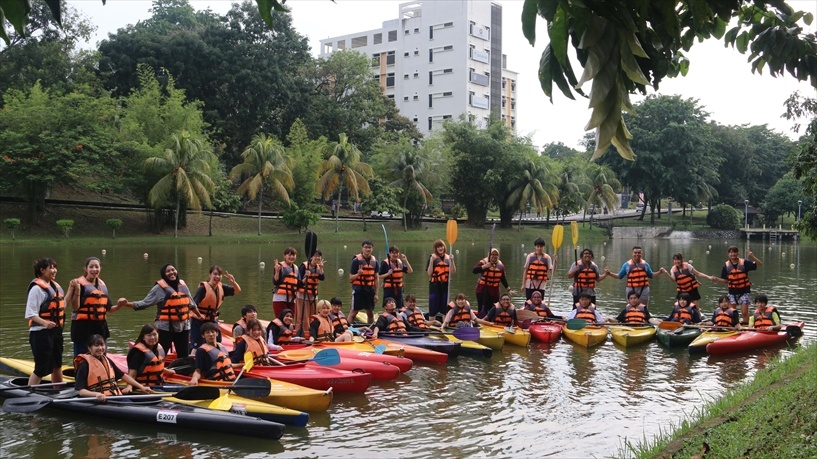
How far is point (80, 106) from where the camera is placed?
36.0m

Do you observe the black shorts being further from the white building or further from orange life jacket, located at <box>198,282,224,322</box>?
the white building

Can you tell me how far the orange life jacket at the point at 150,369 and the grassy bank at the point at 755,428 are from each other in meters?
5.29

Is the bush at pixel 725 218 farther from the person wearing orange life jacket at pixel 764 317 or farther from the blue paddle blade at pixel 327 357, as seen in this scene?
the blue paddle blade at pixel 327 357

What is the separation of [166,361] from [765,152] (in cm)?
7644

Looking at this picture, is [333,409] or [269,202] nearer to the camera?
[333,409]

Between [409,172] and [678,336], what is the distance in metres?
35.5

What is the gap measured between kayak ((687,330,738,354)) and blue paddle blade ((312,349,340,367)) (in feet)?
20.5

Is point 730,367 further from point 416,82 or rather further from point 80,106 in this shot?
point 416,82

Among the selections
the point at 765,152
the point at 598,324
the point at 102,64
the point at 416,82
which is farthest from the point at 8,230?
the point at 765,152

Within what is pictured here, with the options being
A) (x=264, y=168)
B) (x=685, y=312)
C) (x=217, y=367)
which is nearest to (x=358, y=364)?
(x=217, y=367)

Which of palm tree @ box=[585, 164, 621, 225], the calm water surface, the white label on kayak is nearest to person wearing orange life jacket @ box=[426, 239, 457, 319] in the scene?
the calm water surface

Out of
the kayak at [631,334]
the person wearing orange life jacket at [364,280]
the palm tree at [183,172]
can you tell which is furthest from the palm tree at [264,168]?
the kayak at [631,334]

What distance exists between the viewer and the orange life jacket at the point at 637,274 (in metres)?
14.1

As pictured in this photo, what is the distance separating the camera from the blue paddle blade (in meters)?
9.93
